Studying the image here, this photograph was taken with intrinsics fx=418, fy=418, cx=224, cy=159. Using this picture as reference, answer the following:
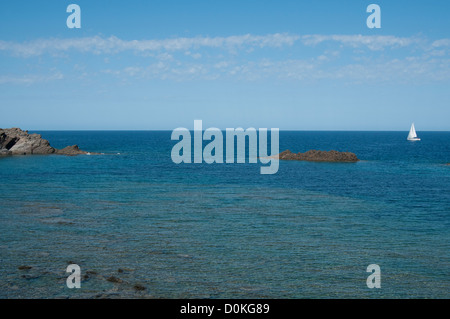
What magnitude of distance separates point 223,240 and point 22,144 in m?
98.4

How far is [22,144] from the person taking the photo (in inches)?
4333

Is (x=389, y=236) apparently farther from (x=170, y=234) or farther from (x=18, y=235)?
(x=18, y=235)

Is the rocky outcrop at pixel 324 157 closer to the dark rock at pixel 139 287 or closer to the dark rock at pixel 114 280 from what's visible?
the dark rock at pixel 114 280

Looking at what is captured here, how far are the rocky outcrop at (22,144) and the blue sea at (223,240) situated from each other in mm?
58881

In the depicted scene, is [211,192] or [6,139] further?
[6,139]

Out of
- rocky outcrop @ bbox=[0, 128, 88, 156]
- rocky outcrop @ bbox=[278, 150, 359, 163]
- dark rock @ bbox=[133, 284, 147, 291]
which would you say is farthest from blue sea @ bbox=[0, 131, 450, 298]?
rocky outcrop @ bbox=[0, 128, 88, 156]

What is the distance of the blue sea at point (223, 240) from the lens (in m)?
20.0

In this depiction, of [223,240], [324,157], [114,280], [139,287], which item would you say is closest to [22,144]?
[324,157]

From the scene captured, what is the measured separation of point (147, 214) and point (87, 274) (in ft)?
49.5

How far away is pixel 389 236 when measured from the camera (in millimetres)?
29078

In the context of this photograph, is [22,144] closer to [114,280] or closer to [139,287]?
[114,280]
